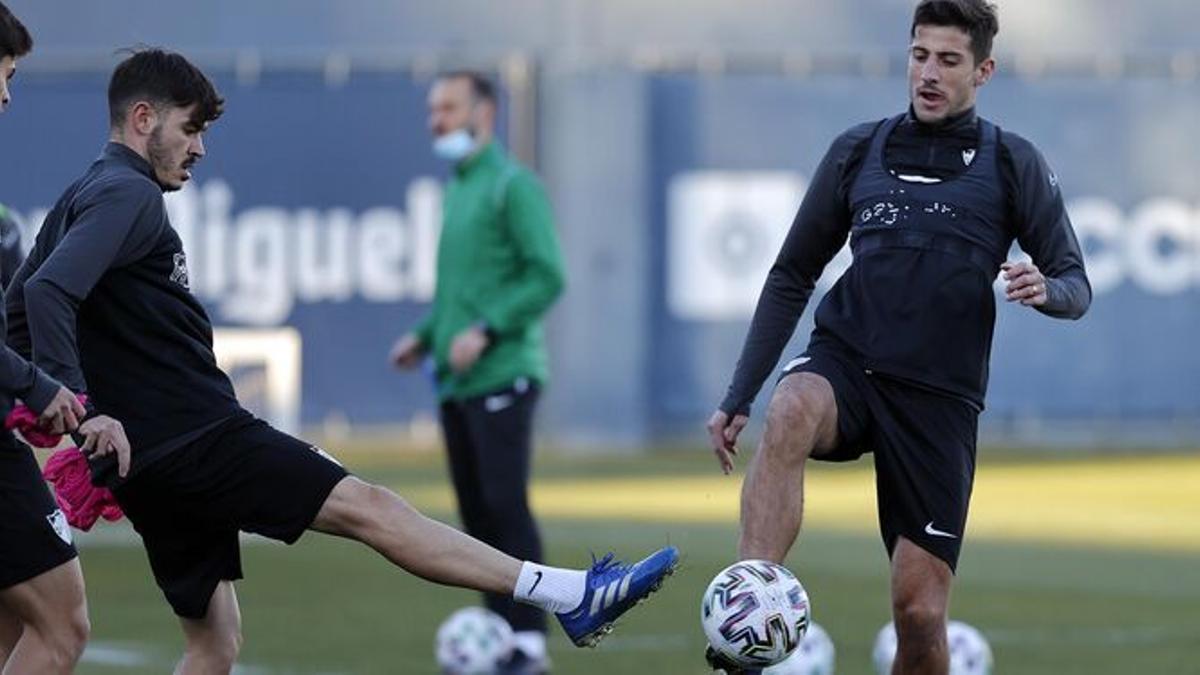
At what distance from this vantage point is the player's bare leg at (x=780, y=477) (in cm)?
826

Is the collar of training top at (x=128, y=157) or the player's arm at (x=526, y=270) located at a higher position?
the collar of training top at (x=128, y=157)

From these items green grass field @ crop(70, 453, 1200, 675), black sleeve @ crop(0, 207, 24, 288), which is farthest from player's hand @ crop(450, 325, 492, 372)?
black sleeve @ crop(0, 207, 24, 288)

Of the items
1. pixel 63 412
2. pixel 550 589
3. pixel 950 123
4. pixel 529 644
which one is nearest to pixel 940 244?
pixel 950 123

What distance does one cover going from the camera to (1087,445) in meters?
27.1

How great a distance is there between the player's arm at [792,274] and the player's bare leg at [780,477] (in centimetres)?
37

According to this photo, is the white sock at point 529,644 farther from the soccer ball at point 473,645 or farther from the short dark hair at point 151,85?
the short dark hair at point 151,85

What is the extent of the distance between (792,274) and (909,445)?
0.72 m

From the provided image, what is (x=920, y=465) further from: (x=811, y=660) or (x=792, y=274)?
(x=811, y=660)

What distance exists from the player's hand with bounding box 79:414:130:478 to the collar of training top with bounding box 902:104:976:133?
2.67 metres

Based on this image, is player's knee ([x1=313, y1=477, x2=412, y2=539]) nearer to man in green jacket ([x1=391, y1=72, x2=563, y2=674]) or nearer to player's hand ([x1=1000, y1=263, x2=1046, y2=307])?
player's hand ([x1=1000, y1=263, x2=1046, y2=307])

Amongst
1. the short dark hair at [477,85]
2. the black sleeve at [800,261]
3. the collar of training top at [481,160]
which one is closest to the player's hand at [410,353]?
the collar of training top at [481,160]

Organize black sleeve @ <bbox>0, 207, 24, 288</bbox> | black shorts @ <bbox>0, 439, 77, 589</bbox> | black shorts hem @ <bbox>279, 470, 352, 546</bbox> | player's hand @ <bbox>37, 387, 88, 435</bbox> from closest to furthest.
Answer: player's hand @ <bbox>37, 387, 88, 435</bbox>
black shorts @ <bbox>0, 439, 77, 589</bbox>
black shorts hem @ <bbox>279, 470, 352, 546</bbox>
black sleeve @ <bbox>0, 207, 24, 288</bbox>

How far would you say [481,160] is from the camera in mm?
12117

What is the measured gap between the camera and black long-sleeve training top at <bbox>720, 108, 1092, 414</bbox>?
8445mm
